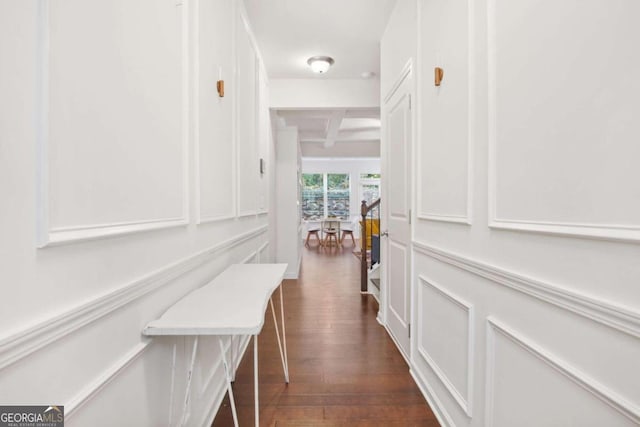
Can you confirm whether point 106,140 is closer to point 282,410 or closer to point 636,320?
point 636,320

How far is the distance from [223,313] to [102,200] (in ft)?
1.68

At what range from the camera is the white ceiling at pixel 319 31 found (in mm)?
2596

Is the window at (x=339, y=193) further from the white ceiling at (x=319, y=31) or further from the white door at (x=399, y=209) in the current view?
the white door at (x=399, y=209)

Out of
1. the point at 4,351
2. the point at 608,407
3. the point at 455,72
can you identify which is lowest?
the point at 608,407

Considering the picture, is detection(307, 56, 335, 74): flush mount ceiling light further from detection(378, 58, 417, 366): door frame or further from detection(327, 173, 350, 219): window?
detection(327, 173, 350, 219): window

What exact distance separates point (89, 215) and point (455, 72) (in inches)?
62.1

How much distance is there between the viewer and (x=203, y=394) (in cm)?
158

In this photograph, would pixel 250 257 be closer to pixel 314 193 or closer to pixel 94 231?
pixel 94 231

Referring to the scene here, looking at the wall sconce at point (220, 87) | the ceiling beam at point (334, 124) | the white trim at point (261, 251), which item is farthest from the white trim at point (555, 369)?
the ceiling beam at point (334, 124)

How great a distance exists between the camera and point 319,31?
2.96 meters

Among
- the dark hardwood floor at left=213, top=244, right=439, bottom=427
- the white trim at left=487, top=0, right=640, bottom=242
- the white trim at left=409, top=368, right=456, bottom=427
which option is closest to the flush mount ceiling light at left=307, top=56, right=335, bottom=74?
the white trim at left=487, top=0, right=640, bottom=242

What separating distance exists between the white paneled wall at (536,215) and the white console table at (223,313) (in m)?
0.86

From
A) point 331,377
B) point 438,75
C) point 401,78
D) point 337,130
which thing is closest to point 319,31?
point 401,78

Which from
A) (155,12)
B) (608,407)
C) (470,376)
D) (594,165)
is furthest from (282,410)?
(155,12)
